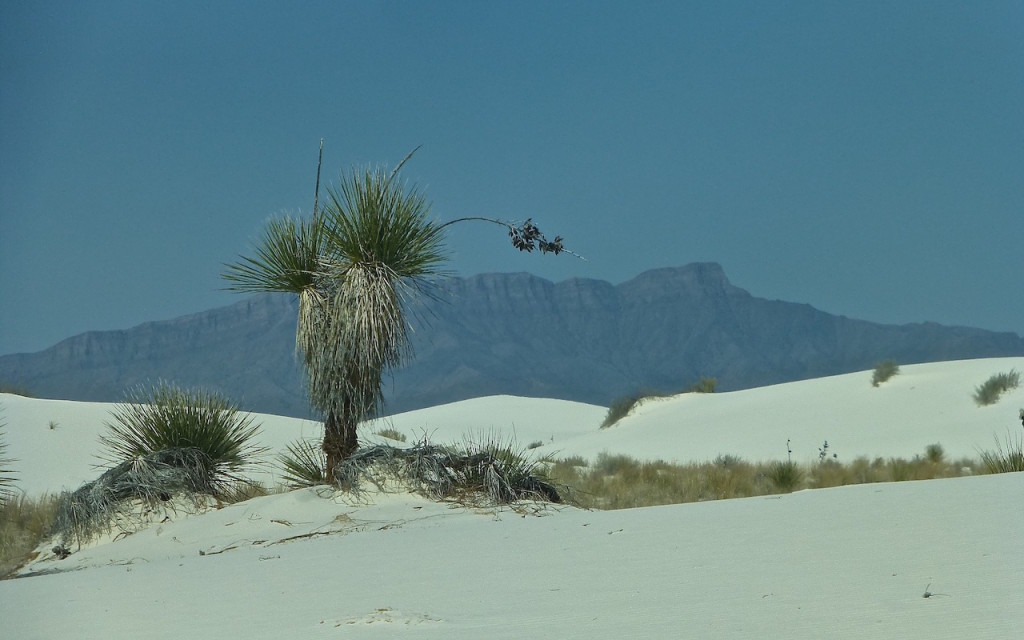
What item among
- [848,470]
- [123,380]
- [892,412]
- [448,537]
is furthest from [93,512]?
[123,380]

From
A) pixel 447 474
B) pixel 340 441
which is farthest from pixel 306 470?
pixel 447 474

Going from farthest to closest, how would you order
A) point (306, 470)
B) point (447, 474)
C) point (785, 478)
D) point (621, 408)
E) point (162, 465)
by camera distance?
point (621, 408)
point (785, 478)
point (306, 470)
point (162, 465)
point (447, 474)

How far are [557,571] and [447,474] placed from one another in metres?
4.71

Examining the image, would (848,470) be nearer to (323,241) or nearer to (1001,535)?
(323,241)

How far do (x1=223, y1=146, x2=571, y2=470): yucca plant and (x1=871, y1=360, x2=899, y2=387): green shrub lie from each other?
68.4ft

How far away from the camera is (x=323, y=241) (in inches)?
449

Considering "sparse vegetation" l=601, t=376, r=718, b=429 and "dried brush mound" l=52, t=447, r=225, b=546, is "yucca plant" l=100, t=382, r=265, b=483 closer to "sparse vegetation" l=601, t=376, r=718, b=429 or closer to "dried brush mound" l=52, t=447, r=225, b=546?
"dried brush mound" l=52, t=447, r=225, b=546

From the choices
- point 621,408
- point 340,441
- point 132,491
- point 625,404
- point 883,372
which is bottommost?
point 132,491

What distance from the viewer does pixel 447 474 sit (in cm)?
985

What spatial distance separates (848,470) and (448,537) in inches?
425

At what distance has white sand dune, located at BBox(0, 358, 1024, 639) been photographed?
374cm

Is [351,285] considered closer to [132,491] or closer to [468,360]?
[132,491]

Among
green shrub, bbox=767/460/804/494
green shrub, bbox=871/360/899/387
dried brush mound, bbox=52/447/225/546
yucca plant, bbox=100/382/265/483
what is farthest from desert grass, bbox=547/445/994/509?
green shrub, bbox=871/360/899/387

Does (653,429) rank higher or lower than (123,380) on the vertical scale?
lower
